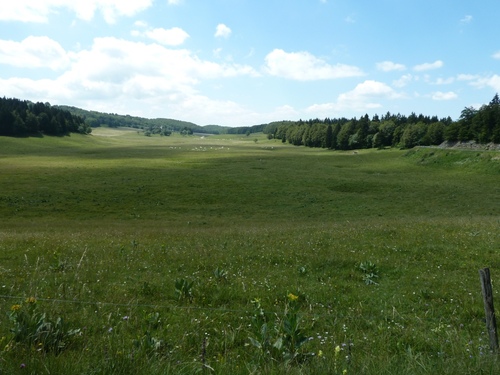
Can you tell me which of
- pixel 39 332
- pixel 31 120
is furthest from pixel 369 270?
pixel 31 120

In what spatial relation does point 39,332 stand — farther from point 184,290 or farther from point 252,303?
point 252,303

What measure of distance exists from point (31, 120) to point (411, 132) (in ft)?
531

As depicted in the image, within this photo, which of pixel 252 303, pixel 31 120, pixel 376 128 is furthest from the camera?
pixel 31 120

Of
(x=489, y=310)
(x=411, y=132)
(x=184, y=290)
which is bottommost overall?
(x=184, y=290)

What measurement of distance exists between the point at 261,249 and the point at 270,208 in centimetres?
3159

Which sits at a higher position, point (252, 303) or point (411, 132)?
point (411, 132)

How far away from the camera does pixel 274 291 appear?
10344mm

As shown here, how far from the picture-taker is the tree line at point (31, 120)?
164875 mm

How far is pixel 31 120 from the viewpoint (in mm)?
172125

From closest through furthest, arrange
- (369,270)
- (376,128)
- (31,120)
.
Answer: (369,270) → (376,128) → (31,120)

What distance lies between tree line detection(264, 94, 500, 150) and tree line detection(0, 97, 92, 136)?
125473 mm

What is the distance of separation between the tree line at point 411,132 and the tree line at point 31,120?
12547 cm

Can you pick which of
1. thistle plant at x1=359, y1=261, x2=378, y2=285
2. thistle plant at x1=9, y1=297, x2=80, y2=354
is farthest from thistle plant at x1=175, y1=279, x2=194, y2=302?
thistle plant at x1=359, y1=261, x2=378, y2=285

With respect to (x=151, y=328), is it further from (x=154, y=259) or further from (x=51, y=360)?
(x=154, y=259)
